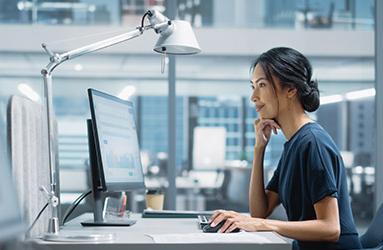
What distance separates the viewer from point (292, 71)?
1898 millimetres

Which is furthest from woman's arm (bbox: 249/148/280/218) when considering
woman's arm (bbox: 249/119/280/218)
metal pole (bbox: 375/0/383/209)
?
metal pole (bbox: 375/0/383/209)

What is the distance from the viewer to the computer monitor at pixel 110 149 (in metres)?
1.72

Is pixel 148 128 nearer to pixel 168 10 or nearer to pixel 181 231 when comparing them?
pixel 168 10

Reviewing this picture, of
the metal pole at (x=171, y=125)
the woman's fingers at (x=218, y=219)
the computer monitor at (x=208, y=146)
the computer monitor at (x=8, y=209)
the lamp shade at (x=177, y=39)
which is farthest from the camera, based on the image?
the computer monitor at (x=208, y=146)

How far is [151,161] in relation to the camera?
365 cm

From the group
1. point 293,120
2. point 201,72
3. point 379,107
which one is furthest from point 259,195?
point 201,72

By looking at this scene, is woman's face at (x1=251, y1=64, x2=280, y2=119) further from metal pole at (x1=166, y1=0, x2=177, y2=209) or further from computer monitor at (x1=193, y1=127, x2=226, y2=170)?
computer monitor at (x1=193, y1=127, x2=226, y2=170)

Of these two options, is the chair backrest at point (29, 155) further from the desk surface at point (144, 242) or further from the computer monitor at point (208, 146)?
the computer monitor at point (208, 146)

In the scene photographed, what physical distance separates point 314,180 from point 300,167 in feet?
0.33

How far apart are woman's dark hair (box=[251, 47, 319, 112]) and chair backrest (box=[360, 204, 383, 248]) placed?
461 mm

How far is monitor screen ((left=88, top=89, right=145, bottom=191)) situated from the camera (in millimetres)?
Answer: 1731

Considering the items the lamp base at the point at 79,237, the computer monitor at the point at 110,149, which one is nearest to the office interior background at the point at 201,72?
the computer monitor at the point at 110,149

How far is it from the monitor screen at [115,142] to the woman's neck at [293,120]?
0.54 metres

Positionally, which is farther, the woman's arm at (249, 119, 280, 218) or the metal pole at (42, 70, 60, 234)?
the woman's arm at (249, 119, 280, 218)
